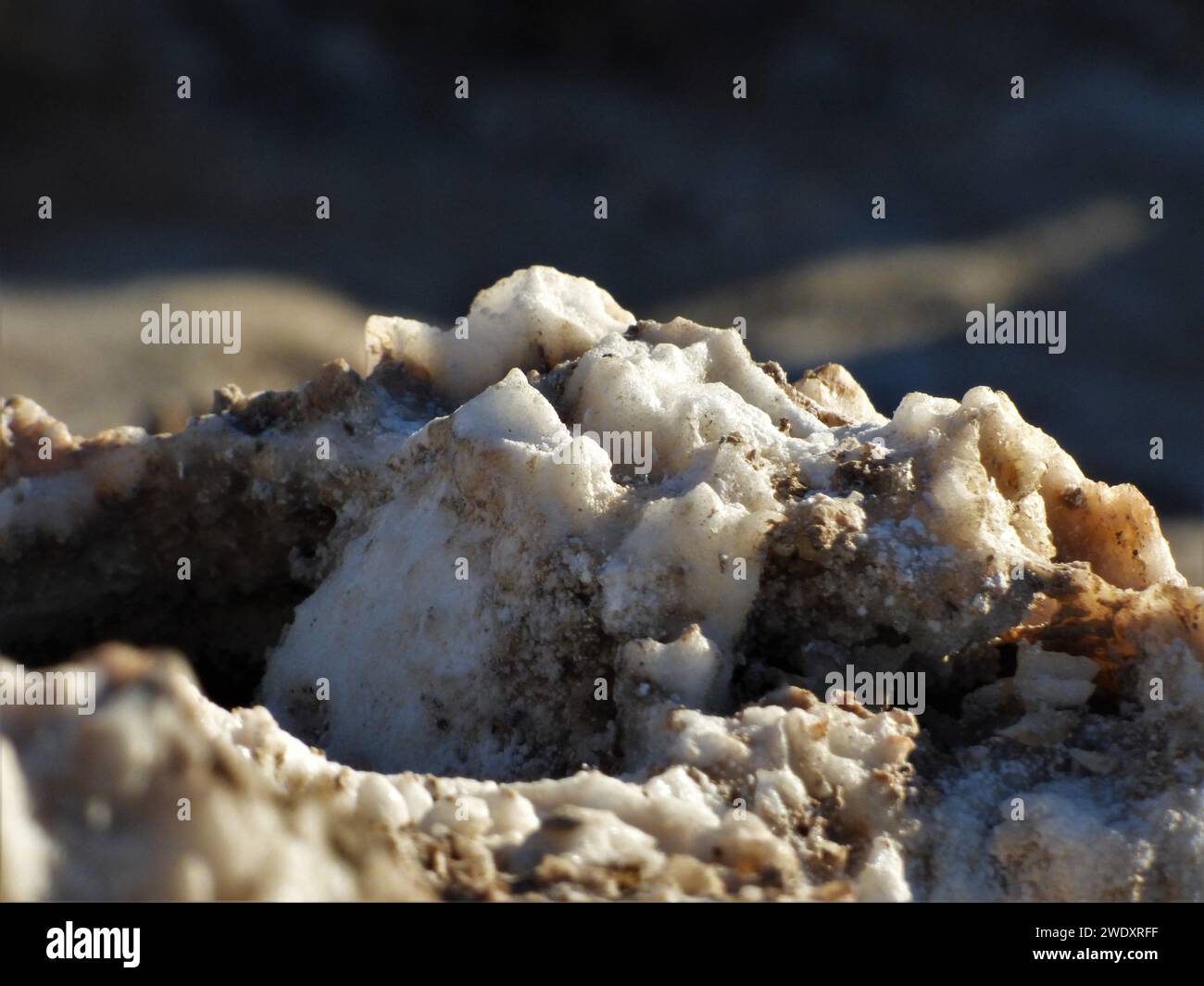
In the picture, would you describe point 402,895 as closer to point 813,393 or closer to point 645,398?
point 645,398

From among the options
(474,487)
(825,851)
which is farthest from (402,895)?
(474,487)

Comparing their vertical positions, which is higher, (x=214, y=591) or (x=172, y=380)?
(x=172, y=380)

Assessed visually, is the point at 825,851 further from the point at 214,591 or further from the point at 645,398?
the point at 214,591

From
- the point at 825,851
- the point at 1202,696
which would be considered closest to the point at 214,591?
the point at 825,851

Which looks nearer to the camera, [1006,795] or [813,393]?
Result: [1006,795]
